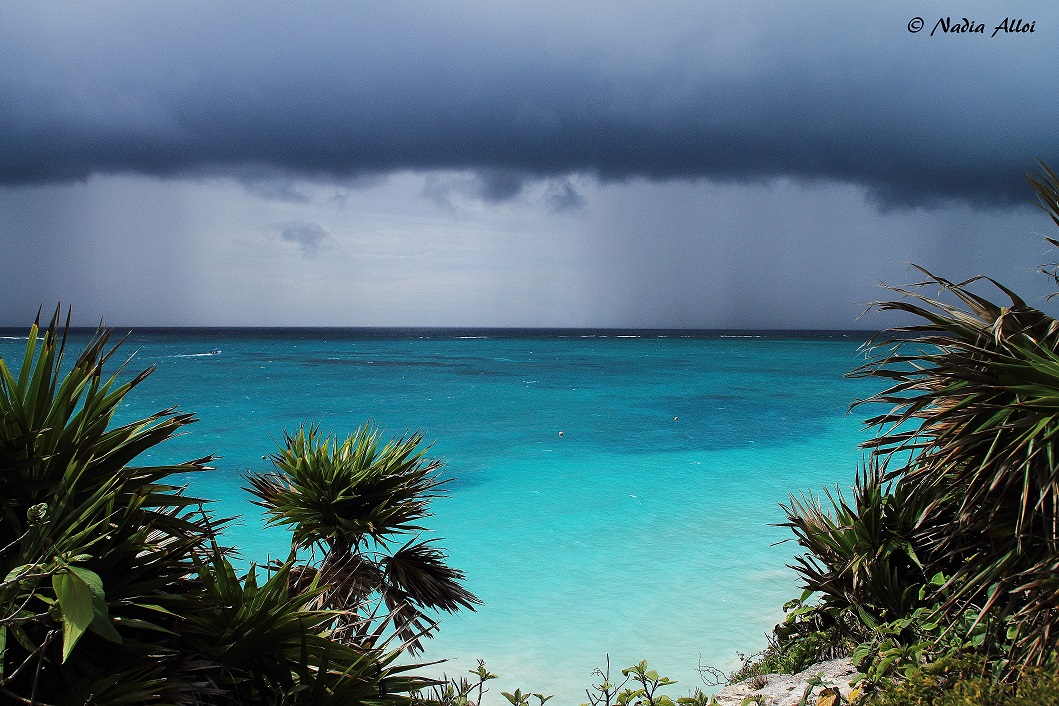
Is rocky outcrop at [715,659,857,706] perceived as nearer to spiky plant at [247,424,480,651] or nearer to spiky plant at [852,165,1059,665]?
spiky plant at [852,165,1059,665]

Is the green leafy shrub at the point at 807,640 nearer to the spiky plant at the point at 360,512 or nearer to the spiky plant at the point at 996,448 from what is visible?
the spiky plant at the point at 996,448

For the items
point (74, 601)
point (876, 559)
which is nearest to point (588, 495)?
point (876, 559)

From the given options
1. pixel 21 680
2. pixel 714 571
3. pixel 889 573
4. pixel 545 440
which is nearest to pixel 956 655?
pixel 889 573

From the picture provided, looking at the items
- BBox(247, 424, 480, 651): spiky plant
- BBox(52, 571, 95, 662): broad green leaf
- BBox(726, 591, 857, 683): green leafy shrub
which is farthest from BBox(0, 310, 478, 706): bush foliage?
BBox(726, 591, 857, 683): green leafy shrub

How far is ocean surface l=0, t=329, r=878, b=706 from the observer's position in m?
10.3

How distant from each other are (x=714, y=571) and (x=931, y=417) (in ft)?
31.2

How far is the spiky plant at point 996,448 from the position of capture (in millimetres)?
3701

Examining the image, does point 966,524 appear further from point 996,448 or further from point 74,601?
point 74,601

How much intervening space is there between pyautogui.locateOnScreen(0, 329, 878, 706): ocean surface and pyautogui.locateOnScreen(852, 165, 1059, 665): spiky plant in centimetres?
437

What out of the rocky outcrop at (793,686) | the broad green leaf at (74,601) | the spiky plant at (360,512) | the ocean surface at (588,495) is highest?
the broad green leaf at (74,601)

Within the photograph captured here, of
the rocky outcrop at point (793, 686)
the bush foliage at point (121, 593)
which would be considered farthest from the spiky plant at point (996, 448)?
the bush foliage at point (121, 593)

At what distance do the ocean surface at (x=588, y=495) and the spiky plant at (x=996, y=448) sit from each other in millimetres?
4367

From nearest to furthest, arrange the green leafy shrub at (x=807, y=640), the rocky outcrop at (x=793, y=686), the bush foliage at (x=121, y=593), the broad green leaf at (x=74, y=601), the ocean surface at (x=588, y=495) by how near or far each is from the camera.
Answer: the broad green leaf at (x=74, y=601) < the bush foliage at (x=121, y=593) < the rocky outcrop at (x=793, y=686) < the green leafy shrub at (x=807, y=640) < the ocean surface at (x=588, y=495)

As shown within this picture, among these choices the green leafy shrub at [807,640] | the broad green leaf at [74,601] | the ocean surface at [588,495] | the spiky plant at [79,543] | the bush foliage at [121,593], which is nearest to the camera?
the broad green leaf at [74,601]
